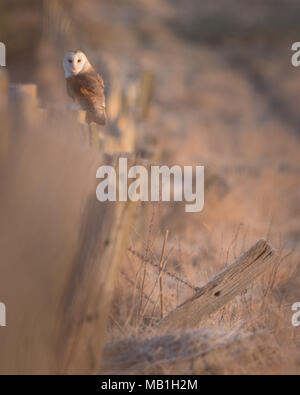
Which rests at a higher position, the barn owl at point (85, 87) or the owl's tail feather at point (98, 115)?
the barn owl at point (85, 87)

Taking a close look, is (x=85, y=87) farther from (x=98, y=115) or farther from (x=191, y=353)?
(x=191, y=353)

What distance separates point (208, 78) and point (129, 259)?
4.20 meters

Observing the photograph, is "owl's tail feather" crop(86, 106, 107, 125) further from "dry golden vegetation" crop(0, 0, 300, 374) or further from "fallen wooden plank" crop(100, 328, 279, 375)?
"fallen wooden plank" crop(100, 328, 279, 375)

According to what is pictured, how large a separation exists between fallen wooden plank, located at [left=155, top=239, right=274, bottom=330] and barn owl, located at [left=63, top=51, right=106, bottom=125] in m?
0.83

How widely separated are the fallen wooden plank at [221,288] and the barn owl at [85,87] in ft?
2.71

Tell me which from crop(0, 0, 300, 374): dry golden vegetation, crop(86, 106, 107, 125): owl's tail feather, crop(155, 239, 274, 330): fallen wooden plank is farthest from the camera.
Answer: crop(86, 106, 107, 125): owl's tail feather

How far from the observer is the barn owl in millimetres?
1449

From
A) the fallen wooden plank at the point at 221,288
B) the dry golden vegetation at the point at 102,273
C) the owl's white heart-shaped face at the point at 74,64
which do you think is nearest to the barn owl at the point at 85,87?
the owl's white heart-shaped face at the point at 74,64

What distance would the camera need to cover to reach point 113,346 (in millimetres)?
682

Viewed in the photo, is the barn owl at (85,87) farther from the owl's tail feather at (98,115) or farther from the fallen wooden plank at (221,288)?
the fallen wooden plank at (221,288)

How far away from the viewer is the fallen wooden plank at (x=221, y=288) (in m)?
0.70

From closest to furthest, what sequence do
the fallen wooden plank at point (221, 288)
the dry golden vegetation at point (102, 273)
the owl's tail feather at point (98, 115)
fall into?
the dry golden vegetation at point (102, 273), the fallen wooden plank at point (221, 288), the owl's tail feather at point (98, 115)

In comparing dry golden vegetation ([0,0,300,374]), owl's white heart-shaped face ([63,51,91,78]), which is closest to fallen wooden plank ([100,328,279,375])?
dry golden vegetation ([0,0,300,374])

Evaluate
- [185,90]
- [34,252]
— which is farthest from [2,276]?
[185,90]
